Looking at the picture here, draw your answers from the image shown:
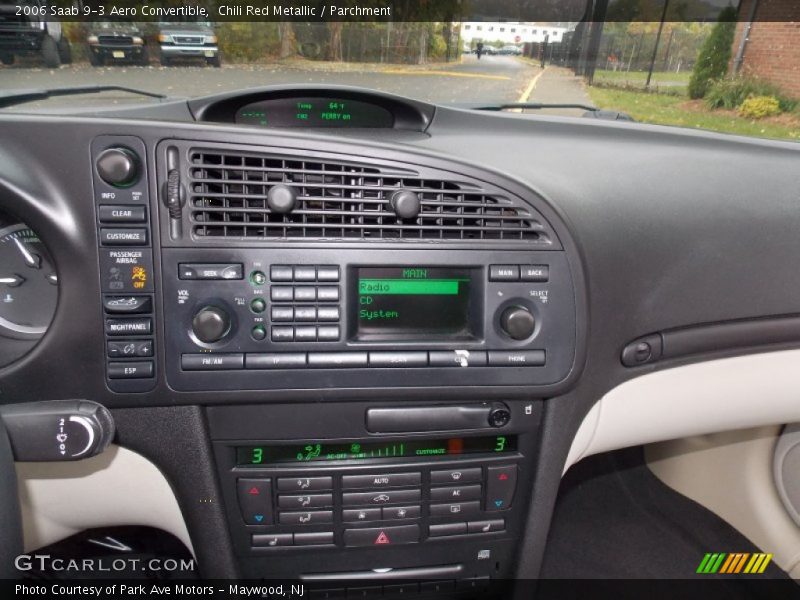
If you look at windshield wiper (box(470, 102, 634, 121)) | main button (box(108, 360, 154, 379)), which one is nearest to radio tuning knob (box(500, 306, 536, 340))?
main button (box(108, 360, 154, 379))

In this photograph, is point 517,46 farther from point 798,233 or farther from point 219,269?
point 219,269

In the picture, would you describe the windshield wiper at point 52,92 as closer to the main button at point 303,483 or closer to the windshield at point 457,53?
the windshield at point 457,53

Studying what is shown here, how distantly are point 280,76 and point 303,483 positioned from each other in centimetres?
110

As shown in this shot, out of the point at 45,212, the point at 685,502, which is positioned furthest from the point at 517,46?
the point at 685,502

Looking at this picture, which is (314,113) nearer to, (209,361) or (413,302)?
(413,302)

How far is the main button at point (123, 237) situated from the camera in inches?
51.6

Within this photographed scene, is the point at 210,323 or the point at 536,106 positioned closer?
the point at 210,323

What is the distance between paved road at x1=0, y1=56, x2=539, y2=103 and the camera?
180 cm

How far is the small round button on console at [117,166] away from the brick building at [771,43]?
1.69 meters

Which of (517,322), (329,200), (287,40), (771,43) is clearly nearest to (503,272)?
(517,322)

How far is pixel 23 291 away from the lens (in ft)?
4.71

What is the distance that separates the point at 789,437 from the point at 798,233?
3.42 feet

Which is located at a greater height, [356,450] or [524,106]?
[524,106]

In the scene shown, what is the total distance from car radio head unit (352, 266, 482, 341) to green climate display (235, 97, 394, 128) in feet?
2.16
